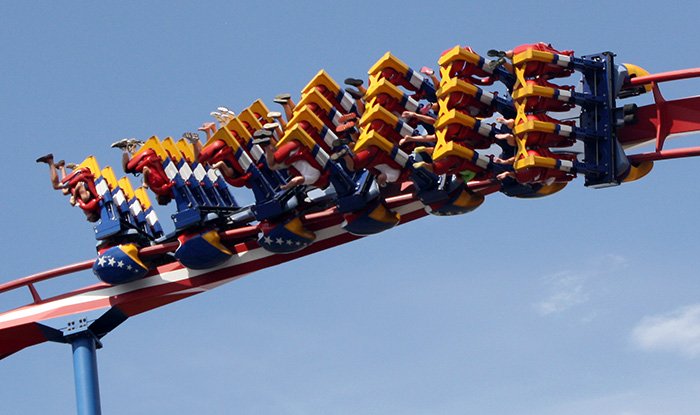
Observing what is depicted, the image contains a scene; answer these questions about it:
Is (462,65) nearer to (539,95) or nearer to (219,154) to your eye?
(539,95)

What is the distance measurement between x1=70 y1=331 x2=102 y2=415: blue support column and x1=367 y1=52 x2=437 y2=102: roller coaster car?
4711 mm

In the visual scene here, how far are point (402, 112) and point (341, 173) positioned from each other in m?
0.82

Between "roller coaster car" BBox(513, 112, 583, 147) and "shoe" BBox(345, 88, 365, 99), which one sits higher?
"shoe" BBox(345, 88, 365, 99)

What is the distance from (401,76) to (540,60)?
1473 mm

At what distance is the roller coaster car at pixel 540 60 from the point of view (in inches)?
479

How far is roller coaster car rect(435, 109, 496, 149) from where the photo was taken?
12.3 meters

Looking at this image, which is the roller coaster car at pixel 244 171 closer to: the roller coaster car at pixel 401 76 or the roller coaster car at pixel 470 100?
the roller coaster car at pixel 401 76

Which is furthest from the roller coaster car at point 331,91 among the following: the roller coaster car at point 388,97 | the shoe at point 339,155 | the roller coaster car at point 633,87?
the roller coaster car at point 633,87

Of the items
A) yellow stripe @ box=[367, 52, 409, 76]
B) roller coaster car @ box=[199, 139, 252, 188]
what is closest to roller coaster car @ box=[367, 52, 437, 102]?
yellow stripe @ box=[367, 52, 409, 76]

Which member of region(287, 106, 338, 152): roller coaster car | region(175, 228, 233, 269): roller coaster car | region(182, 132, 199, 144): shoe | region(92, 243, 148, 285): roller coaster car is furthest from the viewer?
region(92, 243, 148, 285): roller coaster car

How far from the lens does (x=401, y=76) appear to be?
13.1 metres

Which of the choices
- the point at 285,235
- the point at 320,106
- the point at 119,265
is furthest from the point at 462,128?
the point at 119,265

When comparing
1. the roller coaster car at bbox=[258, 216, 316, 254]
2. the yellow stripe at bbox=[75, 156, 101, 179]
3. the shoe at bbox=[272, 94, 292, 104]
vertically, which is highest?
the yellow stripe at bbox=[75, 156, 101, 179]

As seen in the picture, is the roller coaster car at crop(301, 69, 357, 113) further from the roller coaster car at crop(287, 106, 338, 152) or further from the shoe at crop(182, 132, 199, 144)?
the shoe at crop(182, 132, 199, 144)
